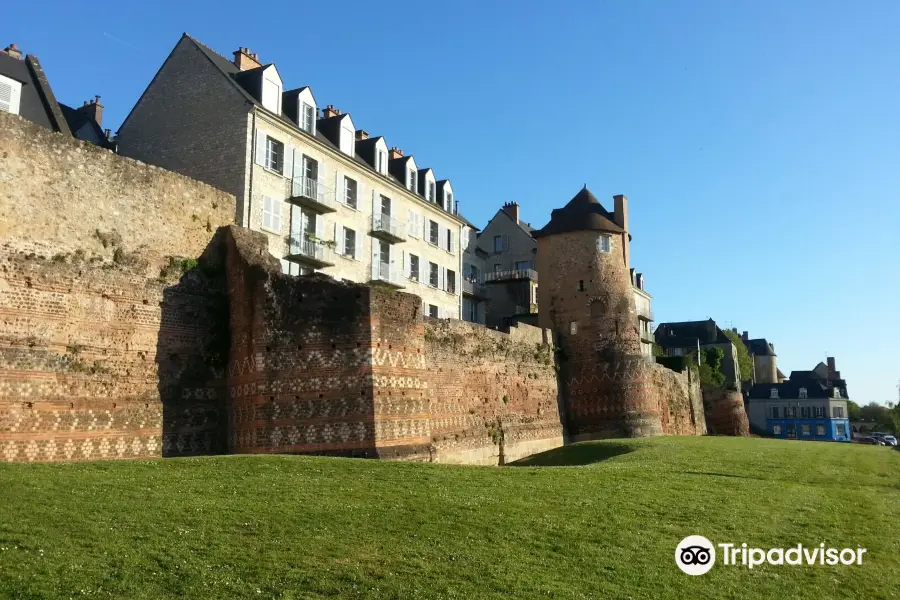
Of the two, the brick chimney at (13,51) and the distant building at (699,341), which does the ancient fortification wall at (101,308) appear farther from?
the distant building at (699,341)

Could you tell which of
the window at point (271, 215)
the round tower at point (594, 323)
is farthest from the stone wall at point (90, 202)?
the round tower at point (594, 323)

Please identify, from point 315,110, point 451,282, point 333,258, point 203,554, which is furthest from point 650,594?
point 451,282

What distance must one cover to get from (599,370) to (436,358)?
35.8 ft

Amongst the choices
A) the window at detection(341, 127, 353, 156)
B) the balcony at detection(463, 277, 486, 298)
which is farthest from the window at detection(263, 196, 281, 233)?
the balcony at detection(463, 277, 486, 298)

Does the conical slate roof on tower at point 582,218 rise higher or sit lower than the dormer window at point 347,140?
lower

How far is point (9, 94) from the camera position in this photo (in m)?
23.9

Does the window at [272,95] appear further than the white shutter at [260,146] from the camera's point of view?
Yes

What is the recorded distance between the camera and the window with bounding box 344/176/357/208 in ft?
103

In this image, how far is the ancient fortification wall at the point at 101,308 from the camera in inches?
647

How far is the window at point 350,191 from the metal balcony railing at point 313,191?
1.44 metres

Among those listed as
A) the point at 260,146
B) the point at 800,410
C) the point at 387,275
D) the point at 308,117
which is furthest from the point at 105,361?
the point at 800,410

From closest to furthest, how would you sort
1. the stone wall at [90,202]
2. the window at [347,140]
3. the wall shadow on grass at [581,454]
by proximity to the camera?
1. the stone wall at [90,202]
2. the wall shadow on grass at [581,454]
3. the window at [347,140]

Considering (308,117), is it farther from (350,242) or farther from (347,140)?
(350,242)

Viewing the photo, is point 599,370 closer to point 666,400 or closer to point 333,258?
point 666,400
